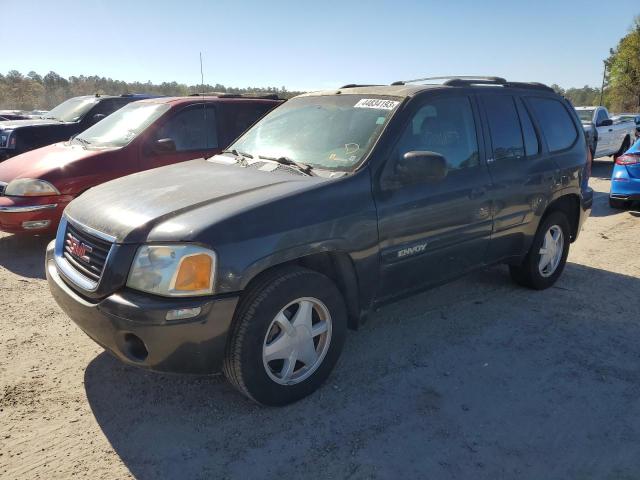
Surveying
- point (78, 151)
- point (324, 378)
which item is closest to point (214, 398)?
point (324, 378)

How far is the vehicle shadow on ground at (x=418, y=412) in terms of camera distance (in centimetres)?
253

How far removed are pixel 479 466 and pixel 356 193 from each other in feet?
5.33

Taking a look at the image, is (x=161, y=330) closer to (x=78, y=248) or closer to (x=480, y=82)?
(x=78, y=248)

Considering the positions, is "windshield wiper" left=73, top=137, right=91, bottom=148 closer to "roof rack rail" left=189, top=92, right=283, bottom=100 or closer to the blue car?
"roof rack rail" left=189, top=92, right=283, bottom=100

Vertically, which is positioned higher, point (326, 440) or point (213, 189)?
point (213, 189)

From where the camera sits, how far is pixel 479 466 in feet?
8.27

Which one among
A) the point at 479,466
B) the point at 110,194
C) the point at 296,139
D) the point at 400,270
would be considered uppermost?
the point at 296,139

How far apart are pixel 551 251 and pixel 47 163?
5.48m

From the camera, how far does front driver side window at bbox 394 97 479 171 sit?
3.46 metres

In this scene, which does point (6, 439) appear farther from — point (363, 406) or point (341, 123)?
point (341, 123)

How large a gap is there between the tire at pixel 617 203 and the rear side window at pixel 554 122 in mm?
4089

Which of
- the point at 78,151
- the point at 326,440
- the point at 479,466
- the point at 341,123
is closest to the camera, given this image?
the point at 479,466

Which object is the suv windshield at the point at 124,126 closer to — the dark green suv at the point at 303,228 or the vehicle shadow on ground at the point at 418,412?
the dark green suv at the point at 303,228

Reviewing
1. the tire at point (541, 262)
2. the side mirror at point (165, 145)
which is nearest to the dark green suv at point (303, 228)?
the tire at point (541, 262)
